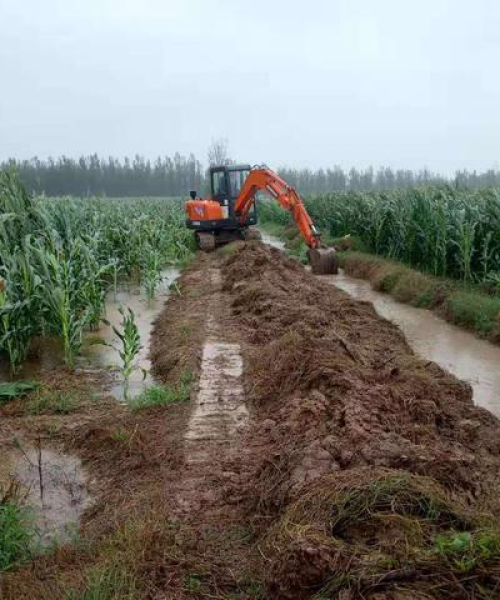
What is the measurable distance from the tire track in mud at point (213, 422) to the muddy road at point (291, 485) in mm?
16

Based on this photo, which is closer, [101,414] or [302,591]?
[302,591]

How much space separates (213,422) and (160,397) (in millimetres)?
661

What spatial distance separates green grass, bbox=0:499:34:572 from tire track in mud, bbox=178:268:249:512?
83 centimetres

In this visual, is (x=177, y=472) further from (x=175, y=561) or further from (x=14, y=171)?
(x=14, y=171)

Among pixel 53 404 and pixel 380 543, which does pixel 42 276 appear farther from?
pixel 380 543

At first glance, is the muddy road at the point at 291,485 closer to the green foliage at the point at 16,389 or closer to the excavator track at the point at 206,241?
the green foliage at the point at 16,389

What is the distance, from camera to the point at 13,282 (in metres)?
6.47

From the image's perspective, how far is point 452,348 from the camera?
303 inches

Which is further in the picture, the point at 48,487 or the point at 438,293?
the point at 438,293

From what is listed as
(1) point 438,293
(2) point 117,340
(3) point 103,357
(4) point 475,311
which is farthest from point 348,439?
(1) point 438,293

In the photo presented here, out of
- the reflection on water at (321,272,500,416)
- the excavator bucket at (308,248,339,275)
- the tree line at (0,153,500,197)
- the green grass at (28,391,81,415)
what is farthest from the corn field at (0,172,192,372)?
the tree line at (0,153,500,197)

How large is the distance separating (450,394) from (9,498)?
3.46 m

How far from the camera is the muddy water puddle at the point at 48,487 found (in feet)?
11.4

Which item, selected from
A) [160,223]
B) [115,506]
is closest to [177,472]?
[115,506]
